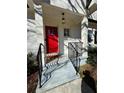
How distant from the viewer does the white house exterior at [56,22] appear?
1.37 meters

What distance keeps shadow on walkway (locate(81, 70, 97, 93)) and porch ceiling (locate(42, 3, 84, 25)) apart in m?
0.48

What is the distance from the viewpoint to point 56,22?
4.80 ft

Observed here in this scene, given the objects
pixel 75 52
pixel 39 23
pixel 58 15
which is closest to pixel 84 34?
pixel 75 52

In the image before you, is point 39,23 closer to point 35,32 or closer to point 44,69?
point 35,32

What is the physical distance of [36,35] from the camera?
1378 mm

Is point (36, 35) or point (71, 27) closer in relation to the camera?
point (36, 35)

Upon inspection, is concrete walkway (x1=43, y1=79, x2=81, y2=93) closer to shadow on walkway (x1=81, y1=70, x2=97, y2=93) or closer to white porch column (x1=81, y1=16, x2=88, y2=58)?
shadow on walkway (x1=81, y1=70, x2=97, y2=93)

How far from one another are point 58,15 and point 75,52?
0.37 meters

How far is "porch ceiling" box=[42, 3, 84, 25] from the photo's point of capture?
1.39 m
